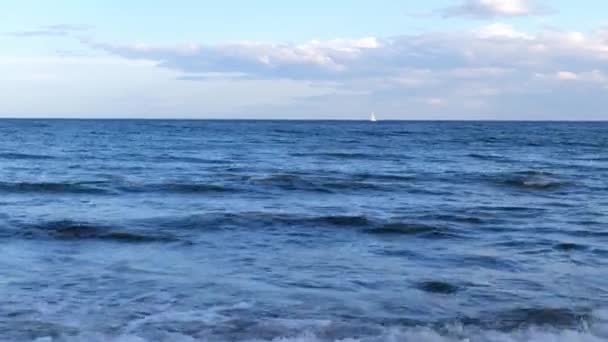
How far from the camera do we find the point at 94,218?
1780 cm

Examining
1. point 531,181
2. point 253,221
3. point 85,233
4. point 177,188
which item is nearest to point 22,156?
point 177,188

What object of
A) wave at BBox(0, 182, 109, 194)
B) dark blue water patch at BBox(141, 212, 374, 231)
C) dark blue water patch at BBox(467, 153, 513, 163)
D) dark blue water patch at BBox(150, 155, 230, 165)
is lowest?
wave at BBox(0, 182, 109, 194)

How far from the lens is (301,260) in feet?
42.6

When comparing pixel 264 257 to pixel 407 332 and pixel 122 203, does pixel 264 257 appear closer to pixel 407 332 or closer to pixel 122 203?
pixel 407 332

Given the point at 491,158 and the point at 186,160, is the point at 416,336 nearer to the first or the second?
the point at 186,160

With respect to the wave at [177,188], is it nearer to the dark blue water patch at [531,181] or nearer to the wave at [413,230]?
the wave at [413,230]

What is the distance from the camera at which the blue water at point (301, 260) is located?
29.9ft

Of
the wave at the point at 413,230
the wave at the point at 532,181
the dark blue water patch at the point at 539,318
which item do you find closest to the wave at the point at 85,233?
the wave at the point at 413,230

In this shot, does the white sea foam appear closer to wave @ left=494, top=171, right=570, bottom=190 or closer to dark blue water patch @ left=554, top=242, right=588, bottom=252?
dark blue water patch @ left=554, top=242, right=588, bottom=252

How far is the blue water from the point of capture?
29.9 feet

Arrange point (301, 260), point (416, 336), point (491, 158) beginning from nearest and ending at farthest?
point (416, 336)
point (301, 260)
point (491, 158)

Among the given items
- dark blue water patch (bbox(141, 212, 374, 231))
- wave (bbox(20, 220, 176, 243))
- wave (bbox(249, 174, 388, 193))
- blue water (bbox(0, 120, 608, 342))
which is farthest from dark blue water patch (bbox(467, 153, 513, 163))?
wave (bbox(20, 220, 176, 243))

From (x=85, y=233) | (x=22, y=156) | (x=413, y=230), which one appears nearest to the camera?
(x=85, y=233)

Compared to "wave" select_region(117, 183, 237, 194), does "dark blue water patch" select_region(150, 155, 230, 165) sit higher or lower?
higher
